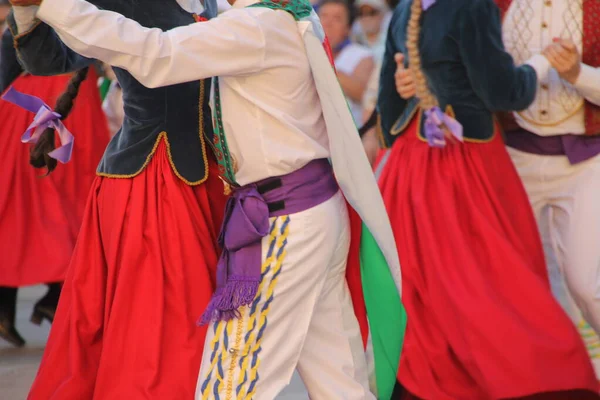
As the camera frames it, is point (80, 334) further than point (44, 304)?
No

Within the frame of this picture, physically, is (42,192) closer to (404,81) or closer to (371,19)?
(404,81)

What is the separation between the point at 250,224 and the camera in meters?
2.62

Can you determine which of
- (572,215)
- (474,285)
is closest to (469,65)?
(572,215)

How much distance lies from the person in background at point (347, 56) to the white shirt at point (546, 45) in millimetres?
2536

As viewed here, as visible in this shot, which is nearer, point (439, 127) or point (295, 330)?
point (295, 330)

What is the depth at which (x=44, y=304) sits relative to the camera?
14.9ft

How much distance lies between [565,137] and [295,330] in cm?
160

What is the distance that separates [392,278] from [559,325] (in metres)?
0.87

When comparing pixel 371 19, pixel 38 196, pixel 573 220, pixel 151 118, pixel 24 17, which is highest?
pixel 24 17

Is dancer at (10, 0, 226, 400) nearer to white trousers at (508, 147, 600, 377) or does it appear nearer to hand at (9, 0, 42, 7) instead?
hand at (9, 0, 42, 7)

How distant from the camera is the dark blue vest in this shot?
9.39ft

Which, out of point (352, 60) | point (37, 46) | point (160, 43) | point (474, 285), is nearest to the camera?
point (160, 43)

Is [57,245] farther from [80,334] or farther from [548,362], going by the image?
[548,362]

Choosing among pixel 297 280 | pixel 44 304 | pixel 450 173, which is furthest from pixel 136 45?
pixel 44 304
